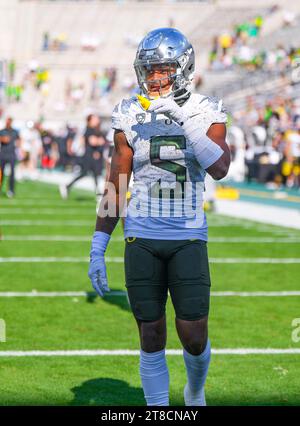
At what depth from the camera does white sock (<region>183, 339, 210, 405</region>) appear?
176 inches

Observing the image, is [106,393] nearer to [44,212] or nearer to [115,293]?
[115,293]

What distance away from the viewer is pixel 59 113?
55.1m

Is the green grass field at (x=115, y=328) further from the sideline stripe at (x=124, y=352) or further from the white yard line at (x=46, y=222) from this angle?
the white yard line at (x=46, y=222)

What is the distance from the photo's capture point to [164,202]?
4410mm

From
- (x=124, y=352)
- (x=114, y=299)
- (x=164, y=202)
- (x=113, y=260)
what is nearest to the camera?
(x=164, y=202)

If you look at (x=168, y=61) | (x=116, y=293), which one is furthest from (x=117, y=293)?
(x=168, y=61)

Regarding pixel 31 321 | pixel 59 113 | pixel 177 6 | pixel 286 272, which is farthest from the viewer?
pixel 177 6

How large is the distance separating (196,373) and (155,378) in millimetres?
218

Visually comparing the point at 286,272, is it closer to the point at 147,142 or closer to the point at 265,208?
the point at 147,142

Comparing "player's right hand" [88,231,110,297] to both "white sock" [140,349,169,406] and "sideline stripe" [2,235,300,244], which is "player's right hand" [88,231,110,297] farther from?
"sideline stripe" [2,235,300,244]

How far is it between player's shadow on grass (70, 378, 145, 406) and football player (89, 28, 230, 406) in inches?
35.0

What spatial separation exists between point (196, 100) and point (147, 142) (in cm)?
30
